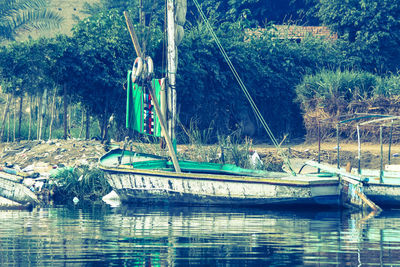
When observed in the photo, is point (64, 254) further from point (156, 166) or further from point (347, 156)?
point (347, 156)

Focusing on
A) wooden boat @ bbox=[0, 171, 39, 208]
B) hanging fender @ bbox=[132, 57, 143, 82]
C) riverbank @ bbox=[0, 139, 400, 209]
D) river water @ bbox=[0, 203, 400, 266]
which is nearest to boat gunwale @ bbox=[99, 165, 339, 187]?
river water @ bbox=[0, 203, 400, 266]

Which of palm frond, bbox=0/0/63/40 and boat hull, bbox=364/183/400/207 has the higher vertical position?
palm frond, bbox=0/0/63/40

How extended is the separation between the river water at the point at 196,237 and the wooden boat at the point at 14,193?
0.45 meters

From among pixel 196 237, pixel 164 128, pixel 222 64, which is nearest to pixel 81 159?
pixel 164 128

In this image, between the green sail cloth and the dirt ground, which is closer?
the green sail cloth

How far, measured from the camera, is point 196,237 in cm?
1247

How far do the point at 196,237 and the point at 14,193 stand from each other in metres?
6.46

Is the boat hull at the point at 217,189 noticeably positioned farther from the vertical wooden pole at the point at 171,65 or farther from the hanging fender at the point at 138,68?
the hanging fender at the point at 138,68

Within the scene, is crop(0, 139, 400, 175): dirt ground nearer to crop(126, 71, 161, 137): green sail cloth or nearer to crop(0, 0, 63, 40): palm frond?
crop(126, 71, 161, 137): green sail cloth

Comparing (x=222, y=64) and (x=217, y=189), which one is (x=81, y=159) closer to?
(x=217, y=189)

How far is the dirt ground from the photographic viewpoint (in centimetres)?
2152

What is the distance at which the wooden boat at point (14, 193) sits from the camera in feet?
56.6

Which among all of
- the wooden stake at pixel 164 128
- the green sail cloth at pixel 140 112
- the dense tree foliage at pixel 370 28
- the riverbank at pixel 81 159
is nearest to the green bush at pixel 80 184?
the riverbank at pixel 81 159

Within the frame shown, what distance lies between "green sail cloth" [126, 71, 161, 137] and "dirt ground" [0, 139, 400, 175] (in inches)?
82.8
